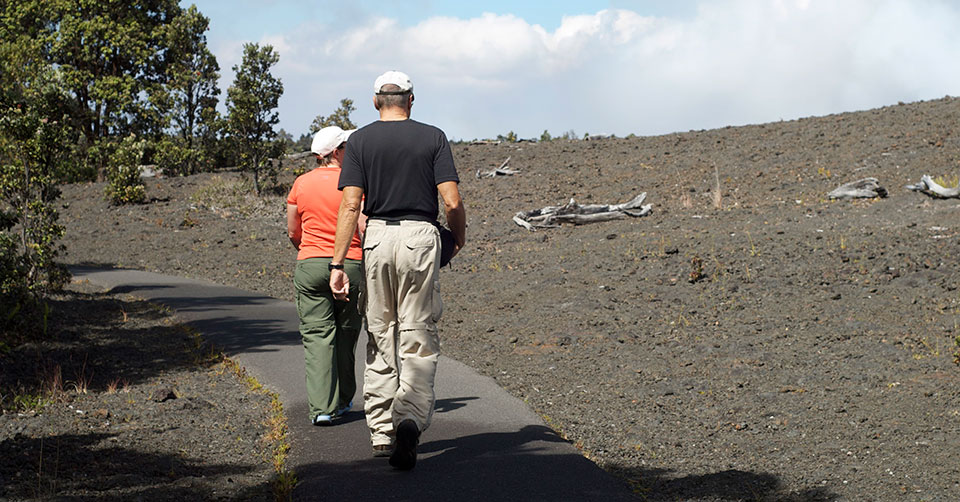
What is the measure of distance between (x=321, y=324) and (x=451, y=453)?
1.24 metres

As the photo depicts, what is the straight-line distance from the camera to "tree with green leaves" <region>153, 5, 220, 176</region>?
29125 millimetres

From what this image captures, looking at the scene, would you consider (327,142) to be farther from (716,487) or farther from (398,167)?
(716,487)

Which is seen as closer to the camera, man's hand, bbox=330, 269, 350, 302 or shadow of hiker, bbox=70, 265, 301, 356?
man's hand, bbox=330, 269, 350, 302

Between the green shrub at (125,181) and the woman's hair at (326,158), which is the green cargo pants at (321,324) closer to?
the woman's hair at (326,158)

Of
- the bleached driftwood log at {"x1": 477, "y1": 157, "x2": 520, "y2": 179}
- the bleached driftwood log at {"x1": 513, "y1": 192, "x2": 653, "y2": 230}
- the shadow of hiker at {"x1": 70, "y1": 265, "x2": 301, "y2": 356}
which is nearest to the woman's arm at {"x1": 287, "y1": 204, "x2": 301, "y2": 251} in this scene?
the shadow of hiker at {"x1": 70, "y1": 265, "x2": 301, "y2": 356}

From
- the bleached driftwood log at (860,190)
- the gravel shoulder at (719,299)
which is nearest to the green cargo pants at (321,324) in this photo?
the gravel shoulder at (719,299)

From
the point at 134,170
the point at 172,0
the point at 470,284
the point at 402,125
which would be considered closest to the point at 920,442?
the point at 402,125

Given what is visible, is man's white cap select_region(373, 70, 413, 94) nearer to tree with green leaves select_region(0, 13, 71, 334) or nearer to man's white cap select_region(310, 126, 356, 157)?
man's white cap select_region(310, 126, 356, 157)

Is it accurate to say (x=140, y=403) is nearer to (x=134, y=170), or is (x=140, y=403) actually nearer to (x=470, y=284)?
(x=470, y=284)

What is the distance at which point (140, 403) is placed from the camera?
7.28 meters

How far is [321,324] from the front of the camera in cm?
612

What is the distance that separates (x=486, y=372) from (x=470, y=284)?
5289 mm

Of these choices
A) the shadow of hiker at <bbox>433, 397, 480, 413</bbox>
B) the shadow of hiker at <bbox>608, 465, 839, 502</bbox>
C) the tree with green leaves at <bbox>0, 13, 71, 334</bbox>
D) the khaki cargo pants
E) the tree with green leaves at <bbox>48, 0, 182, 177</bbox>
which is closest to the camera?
the shadow of hiker at <bbox>608, 465, 839, 502</bbox>

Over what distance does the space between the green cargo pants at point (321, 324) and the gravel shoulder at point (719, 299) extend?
1.66 meters
